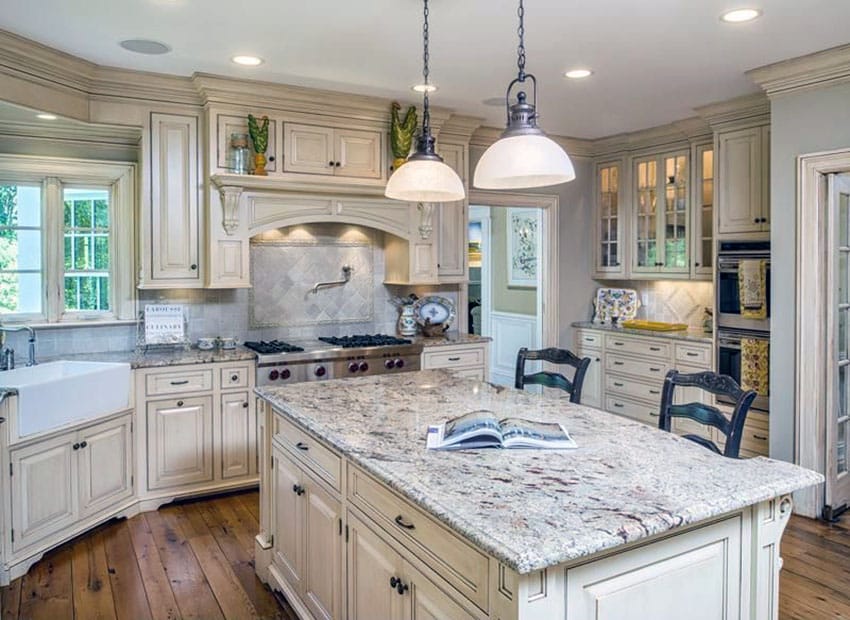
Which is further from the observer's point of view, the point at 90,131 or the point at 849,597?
the point at 90,131

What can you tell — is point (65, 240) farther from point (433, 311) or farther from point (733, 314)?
point (733, 314)

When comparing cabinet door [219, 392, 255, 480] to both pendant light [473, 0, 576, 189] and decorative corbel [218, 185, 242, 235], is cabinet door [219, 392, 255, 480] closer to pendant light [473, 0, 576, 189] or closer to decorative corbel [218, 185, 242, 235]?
decorative corbel [218, 185, 242, 235]

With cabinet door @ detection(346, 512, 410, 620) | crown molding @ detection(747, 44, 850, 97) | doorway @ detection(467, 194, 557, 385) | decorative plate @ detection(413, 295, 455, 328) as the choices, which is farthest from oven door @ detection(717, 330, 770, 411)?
cabinet door @ detection(346, 512, 410, 620)

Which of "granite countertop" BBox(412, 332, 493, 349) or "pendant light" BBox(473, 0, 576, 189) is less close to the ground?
"pendant light" BBox(473, 0, 576, 189)

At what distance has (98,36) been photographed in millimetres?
3330

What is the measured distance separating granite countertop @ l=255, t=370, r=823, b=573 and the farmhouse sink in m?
1.37

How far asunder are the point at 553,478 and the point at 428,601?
460 millimetres

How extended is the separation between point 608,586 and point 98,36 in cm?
343

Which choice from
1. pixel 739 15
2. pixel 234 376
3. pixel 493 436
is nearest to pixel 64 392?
pixel 234 376

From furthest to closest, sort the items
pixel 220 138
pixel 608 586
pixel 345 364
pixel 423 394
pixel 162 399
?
pixel 345 364 < pixel 220 138 < pixel 162 399 < pixel 423 394 < pixel 608 586

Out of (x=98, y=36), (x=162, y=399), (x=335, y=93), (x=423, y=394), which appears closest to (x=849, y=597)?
(x=423, y=394)

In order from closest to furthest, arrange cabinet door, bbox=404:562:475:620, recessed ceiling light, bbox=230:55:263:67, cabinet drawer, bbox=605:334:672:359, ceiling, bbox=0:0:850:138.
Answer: cabinet door, bbox=404:562:475:620 < ceiling, bbox=0:0:850:138 < recessed ceiling light, bbox=230:55:263:67 < cabinet drawer, bbox=605:334:672:359

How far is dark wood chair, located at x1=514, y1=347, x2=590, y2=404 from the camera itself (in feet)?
9.91

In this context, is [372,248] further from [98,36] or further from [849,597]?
[849,597]
